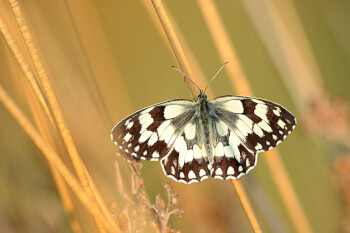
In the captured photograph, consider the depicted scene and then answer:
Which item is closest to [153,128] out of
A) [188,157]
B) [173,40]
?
[188,157]

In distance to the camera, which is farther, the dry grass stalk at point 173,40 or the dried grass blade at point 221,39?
the dried grass blade at point 221,39

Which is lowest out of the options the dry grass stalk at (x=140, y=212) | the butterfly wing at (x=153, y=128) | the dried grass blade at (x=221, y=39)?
the dry grass stalk at (x=140, y=212)

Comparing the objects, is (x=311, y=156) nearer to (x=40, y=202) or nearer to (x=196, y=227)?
(x=196, y=227)

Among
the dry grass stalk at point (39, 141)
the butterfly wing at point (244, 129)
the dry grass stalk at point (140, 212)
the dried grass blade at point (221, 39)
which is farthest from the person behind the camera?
the butterfly wing at point (244, 129)

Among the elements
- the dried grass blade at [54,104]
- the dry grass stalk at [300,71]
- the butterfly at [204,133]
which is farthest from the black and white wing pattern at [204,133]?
the dried grass blade at [54,104]

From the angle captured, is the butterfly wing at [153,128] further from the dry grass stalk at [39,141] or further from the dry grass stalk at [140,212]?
the dry grass stalk at [39,141]

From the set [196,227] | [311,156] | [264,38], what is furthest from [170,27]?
[311,156]

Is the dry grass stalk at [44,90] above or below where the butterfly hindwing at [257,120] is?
above

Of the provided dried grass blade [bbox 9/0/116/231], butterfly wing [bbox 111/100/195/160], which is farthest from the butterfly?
dried grass blade [bbox 9/0/116/231]

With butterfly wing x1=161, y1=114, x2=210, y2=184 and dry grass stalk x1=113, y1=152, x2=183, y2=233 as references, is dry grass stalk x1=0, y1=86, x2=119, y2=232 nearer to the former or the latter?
dry grass stalk x1=113, y1=152, x2=183, y2=233
